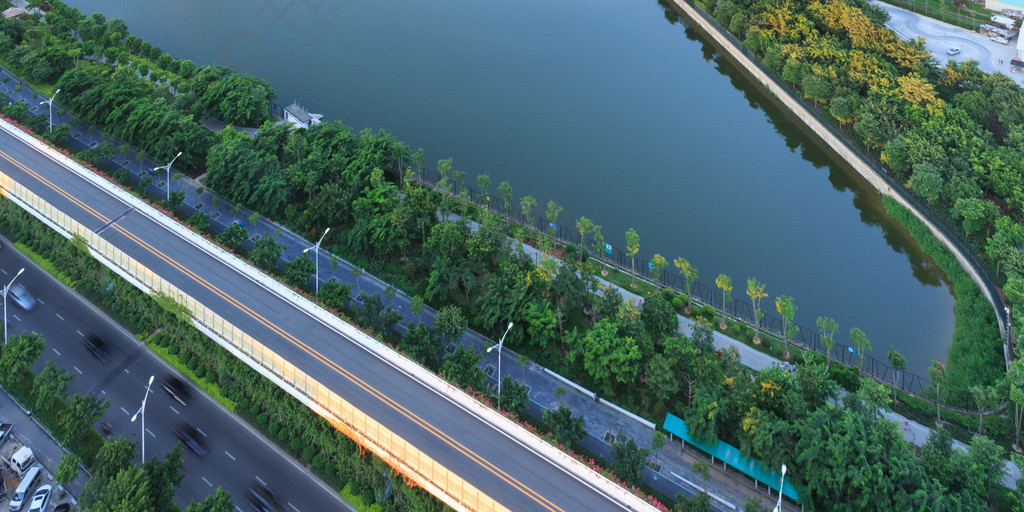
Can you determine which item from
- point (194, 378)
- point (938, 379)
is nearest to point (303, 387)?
point (194, 378)

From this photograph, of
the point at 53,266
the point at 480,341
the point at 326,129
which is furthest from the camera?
the point at 326,129

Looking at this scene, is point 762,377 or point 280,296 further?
point 280,296

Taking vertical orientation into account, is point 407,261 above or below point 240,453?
above

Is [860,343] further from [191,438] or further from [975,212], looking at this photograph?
[191,438]

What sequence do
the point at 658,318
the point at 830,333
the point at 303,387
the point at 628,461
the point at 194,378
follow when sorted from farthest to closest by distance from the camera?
the point at 830,333 → the point at 658,318 → the point at 194,378 → the point at 303,387 → the point at 628,461

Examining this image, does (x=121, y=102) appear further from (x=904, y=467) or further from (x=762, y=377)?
(x=904, y=467)

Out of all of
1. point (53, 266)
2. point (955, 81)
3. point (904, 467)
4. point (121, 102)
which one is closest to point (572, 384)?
point (904, 467)
